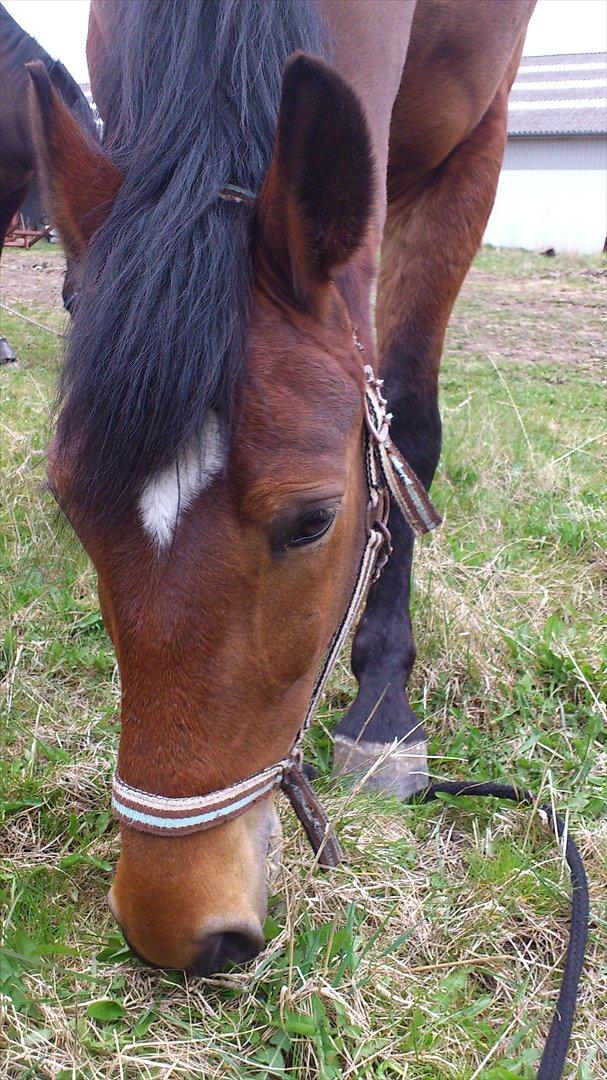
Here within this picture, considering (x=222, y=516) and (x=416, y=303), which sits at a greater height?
(x=416, y=303)

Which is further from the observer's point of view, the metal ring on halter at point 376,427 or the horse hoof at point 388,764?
the horse hoof at point 388,764

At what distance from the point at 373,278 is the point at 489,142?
1.46 meters


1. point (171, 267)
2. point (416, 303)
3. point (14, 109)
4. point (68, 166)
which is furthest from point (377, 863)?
point (14, 109)

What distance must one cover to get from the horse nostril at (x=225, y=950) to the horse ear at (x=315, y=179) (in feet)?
3.33

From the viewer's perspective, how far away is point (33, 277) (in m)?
11.2

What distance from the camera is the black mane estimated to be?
3.71ft

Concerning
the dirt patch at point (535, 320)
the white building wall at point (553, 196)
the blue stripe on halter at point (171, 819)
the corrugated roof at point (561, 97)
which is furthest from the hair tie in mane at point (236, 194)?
the corrugated roof at point (561, 97)

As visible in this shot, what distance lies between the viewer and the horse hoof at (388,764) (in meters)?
2.06

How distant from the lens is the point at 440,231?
261cm

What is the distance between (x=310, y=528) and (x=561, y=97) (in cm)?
2728

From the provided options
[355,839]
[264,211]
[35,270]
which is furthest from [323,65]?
[35,270]

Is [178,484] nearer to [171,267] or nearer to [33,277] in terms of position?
[171,267]

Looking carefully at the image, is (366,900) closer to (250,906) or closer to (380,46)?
(250,906)

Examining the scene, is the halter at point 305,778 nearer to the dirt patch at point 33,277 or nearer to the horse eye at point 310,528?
the horse eye at point 310,528
